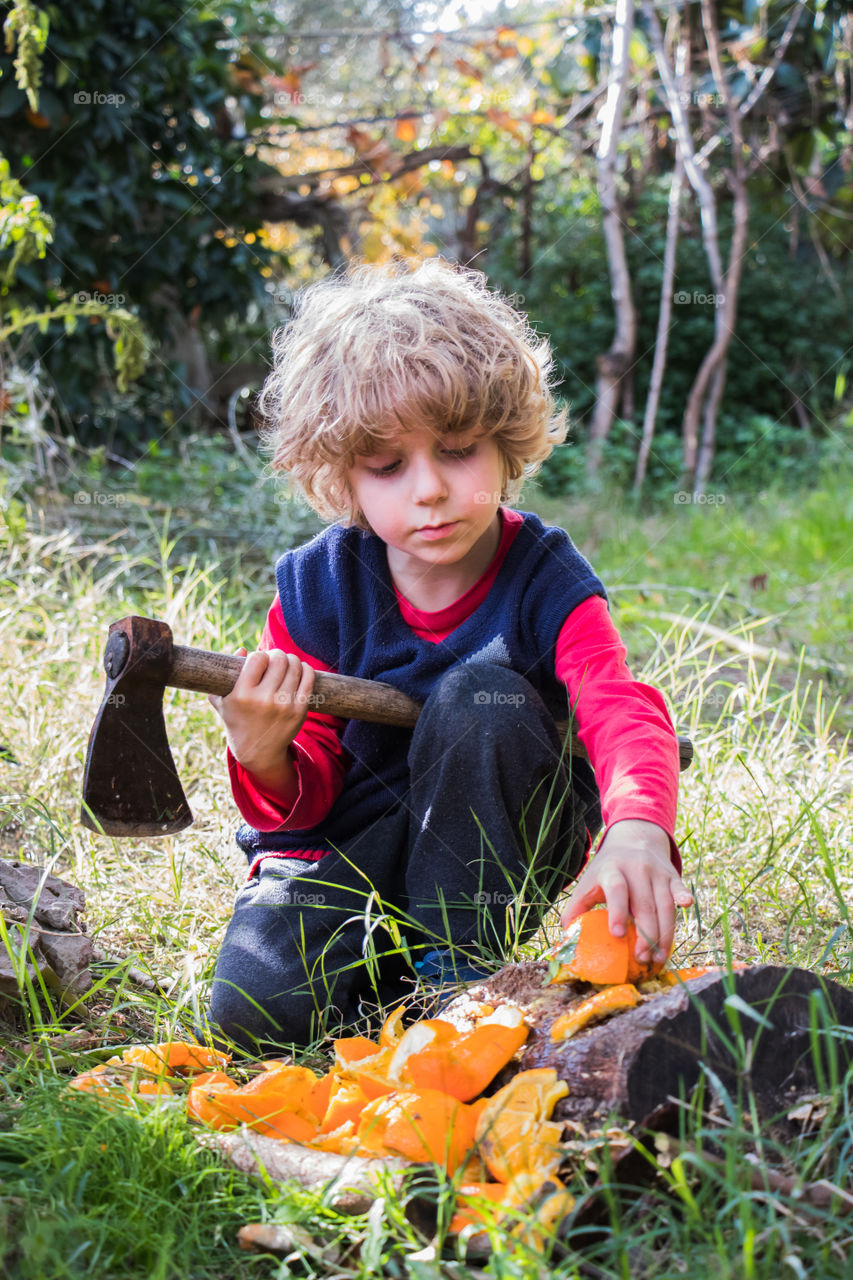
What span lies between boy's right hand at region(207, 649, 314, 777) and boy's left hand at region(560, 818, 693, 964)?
1.79ft

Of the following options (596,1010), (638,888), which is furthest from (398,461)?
(596,1010)

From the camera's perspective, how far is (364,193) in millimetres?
7145

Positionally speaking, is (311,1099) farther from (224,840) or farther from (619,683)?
(224,840)

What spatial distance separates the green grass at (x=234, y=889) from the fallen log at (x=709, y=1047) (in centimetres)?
4

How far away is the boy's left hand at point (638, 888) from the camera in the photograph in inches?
48.3

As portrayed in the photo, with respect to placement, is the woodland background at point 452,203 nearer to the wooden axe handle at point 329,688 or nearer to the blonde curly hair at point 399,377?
the blonde curly hair at point 399,377

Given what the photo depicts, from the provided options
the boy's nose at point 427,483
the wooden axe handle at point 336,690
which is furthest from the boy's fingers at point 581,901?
the boy's nose at point 427,483

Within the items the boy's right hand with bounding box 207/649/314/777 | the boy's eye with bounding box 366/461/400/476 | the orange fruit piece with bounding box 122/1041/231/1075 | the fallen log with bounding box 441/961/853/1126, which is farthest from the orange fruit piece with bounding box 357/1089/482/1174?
the boy's eye with bounding box 366/461/400/476

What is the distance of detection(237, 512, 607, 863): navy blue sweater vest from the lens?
1.76m

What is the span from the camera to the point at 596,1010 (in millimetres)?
1176

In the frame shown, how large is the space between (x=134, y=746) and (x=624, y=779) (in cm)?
73

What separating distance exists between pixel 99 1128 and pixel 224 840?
3.59 ft

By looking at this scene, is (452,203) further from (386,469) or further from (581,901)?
(581,901)

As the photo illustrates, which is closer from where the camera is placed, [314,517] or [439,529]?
[439,529]
